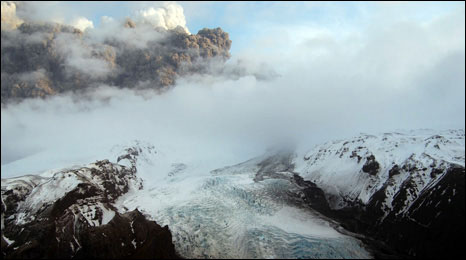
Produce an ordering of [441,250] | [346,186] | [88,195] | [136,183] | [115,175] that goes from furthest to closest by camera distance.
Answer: [136,183], [115,175], [346,186], [88,195], [441,250]

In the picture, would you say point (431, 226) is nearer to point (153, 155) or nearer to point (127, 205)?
point (127, 205)

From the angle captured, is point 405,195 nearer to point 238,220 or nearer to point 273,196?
point 273,196

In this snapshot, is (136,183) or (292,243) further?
(136,183)

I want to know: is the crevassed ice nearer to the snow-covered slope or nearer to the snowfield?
the snowfield

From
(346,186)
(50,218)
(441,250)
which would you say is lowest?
(441,250)

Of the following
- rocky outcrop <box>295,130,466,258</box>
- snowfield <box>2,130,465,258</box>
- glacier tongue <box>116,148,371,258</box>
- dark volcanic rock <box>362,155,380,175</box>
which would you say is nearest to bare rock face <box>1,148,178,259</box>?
snowfield <box>2,130,465,258</box>

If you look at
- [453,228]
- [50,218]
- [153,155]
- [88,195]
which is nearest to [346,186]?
[453,228]

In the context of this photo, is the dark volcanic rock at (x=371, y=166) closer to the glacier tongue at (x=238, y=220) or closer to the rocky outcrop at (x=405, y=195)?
the rocky outcrop at (x=405, y=195)

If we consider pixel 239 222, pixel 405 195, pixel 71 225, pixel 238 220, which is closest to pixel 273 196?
pixel 238 220
